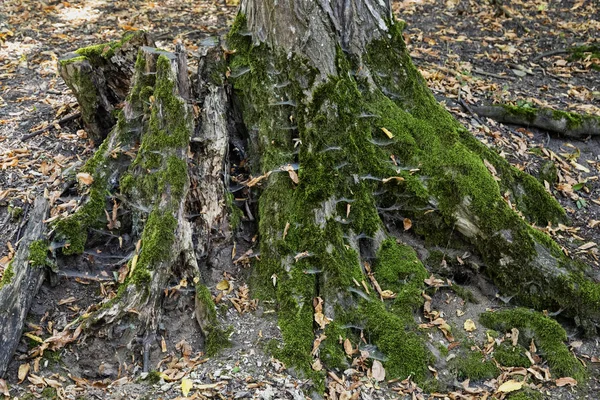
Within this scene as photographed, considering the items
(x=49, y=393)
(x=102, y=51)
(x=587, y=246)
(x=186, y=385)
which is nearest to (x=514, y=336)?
(x=587, y=246)

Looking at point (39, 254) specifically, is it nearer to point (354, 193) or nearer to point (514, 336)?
point (354, 193)

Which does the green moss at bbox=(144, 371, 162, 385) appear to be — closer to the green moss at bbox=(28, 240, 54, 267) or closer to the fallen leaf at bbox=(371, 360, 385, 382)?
the green moss at bbox=(28, 240, 54, 267)

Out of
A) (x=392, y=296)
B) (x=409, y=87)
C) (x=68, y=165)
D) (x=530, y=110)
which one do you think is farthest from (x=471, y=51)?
(x=68, y=165)

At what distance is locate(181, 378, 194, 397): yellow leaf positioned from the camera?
3.98 metres

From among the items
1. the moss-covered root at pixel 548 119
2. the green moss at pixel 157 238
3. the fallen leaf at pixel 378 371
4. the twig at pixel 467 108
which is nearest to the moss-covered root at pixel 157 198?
the green moss at pixel 157 238

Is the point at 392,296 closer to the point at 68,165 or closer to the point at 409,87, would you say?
the point at 409,87

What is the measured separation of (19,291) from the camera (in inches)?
170

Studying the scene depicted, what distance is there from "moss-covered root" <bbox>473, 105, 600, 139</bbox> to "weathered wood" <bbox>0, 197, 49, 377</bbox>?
545 cm

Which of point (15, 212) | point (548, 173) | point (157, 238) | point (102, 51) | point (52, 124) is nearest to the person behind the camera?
point (157, 238)

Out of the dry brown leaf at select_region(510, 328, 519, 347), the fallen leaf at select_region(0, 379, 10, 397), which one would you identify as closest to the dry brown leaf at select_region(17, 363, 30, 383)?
the fallen leaf at select_region(0, 379, 10, 397)

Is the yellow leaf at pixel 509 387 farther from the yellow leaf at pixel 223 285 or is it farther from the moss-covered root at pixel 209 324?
the yellow leaf at pixel 223 285

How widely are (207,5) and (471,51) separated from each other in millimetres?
5170

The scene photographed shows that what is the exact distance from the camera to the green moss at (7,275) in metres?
4.31

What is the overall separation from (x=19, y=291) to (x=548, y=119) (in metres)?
6.43
